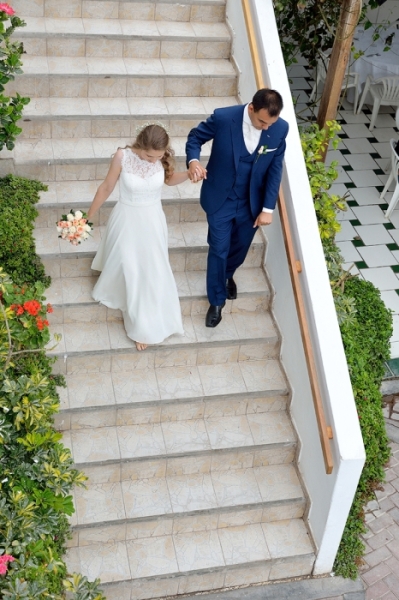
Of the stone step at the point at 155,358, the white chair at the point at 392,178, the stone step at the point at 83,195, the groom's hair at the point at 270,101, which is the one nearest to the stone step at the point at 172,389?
the stone step at the point at 155,358

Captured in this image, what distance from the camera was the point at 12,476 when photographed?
12.8 feet

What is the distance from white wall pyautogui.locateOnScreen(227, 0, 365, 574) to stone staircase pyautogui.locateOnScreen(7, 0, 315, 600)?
0.15 metres

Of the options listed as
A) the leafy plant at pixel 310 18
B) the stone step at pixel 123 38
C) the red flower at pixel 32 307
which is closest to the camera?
the red flower at pixel 32 307

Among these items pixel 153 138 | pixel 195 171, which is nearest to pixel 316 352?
pixel 195 171

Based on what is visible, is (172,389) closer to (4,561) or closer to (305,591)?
(305,591)

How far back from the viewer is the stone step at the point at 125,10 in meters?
6.04

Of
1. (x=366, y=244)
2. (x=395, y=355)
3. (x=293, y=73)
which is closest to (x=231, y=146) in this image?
(x=395, y=355)

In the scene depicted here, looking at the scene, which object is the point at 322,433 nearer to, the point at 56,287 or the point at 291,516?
the point at 291,516

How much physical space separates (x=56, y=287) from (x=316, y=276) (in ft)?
5.68

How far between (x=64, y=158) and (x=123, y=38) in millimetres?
1145

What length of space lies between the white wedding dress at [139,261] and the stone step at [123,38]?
5.50ft

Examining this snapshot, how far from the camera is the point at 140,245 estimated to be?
4.93 m

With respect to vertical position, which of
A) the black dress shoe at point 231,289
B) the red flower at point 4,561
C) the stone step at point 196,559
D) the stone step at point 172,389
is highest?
the red flower at point 4,561

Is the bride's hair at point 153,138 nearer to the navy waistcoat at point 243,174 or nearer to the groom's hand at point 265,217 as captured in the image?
the navy waistcoat at point 243,174
